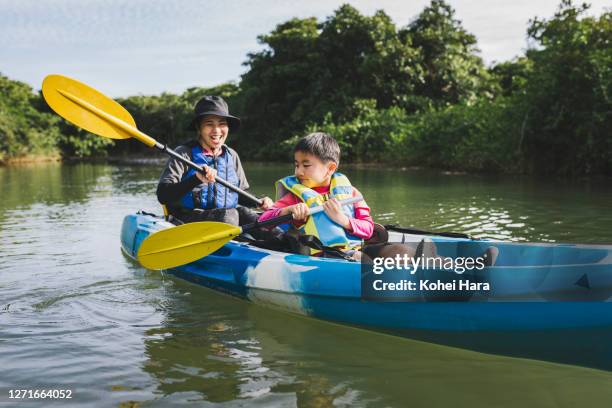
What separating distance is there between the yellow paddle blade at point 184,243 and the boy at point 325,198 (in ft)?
1.50

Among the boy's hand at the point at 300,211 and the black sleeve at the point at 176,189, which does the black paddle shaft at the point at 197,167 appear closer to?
the black sleeve at the point at 176,189

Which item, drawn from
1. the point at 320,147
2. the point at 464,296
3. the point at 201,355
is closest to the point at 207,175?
the point at 320,147

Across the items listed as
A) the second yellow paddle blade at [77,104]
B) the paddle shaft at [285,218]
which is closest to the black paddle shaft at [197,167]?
the second yellow paddle blade at [77,104]

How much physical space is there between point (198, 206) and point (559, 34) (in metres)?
10.8

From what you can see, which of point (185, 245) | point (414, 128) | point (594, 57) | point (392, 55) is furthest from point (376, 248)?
point (392, 55)

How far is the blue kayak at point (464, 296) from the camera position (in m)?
2.67

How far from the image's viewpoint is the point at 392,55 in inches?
946

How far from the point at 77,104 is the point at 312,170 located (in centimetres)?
233

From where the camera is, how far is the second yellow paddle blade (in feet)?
15.8

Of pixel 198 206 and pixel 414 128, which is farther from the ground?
pixel 414 128

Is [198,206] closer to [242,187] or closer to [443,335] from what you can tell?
[242,187]

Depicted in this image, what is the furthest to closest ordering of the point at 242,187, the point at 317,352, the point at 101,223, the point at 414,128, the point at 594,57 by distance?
the point at 414,128 → the point at 594,57 → the point at 101,223 → the point at 242,187 → the point at 317,352

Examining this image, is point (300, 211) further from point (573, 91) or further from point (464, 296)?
point (573, 91)

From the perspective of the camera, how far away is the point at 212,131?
4.78 metres
